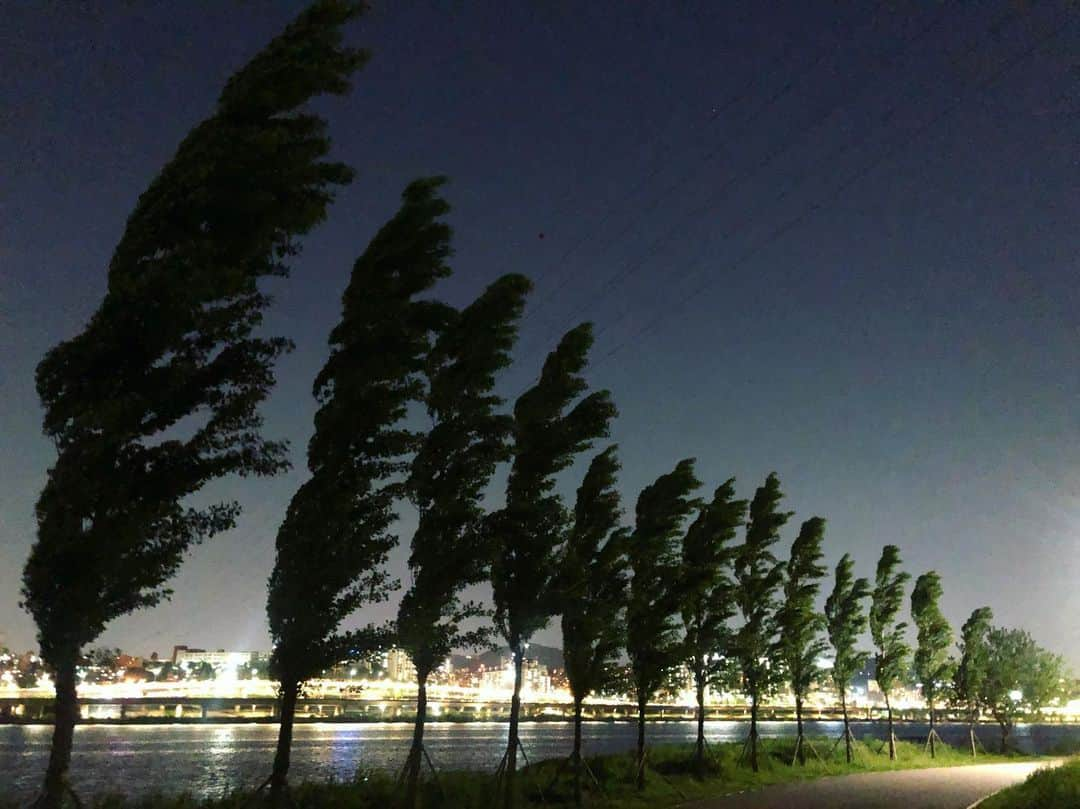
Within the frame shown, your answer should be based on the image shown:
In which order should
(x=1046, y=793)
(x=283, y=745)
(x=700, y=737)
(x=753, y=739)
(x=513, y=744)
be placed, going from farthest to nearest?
(x=753, y=739)
(x=700, y=737)
(x=513, y=744)
(x=1046, y=793)
(x=283, y=745)

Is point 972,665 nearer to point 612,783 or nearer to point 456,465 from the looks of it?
point 612,783

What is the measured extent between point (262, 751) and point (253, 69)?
6464 cm

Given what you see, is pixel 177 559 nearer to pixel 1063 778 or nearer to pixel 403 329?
pixel 403 329

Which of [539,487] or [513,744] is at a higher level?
[539,487]

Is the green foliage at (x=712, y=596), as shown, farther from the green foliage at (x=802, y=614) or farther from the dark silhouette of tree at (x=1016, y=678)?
the dark silhouette of tree at (x=1016, y=678)

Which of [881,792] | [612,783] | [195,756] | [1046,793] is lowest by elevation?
[195,756]

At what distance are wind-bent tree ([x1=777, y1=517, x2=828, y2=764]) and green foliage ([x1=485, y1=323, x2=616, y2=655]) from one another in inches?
782

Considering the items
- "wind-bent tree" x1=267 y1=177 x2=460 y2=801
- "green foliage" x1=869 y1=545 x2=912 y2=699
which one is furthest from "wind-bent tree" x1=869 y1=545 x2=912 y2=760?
"wind-bent tree" x1=267 y1=177 x2=460 y2=801

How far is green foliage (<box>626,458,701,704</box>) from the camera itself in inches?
1115

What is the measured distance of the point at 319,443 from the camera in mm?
17609

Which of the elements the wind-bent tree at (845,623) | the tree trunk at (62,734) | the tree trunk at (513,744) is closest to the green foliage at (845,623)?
the wind-bent tree at (845,623)

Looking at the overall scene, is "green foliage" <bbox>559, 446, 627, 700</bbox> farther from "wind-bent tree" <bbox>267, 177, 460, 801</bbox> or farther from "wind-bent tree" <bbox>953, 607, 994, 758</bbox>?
"wind-bent tree" <bbox>953, 607, 994, 758</bbox>

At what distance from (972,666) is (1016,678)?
5.07m

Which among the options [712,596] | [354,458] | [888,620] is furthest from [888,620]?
[354,458]
